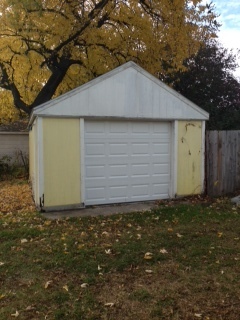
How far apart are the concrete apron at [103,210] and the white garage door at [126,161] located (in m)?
0.24

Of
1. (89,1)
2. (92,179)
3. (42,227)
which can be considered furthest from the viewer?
(89,1)

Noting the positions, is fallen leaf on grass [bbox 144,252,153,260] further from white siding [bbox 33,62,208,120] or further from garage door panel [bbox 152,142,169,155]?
garage door panel [bbox 152,142,169,155]

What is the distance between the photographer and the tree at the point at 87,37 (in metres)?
11.1

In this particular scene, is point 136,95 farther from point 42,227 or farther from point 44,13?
point 44,13

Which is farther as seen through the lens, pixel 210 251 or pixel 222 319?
pixel 210 251

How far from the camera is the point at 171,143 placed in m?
8.67

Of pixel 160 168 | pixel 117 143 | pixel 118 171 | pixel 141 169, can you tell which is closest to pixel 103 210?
pixel 118 171

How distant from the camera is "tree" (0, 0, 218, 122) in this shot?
36.5ft

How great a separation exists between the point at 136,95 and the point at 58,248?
442 cm

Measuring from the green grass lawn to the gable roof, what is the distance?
97.0 inches

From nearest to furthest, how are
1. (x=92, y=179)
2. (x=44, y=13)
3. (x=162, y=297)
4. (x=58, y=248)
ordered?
(x=162, y=297), (x=58, y=248), (x=92, y=179), (x=44, y=13)

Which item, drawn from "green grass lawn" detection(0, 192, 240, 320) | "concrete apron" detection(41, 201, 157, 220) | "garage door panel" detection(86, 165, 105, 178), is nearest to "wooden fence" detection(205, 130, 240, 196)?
"concrete apron" detection(41, 201, 157, 220)

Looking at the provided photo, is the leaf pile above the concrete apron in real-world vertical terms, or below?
below

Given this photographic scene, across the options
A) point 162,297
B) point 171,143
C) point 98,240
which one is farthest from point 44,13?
point 162,297
